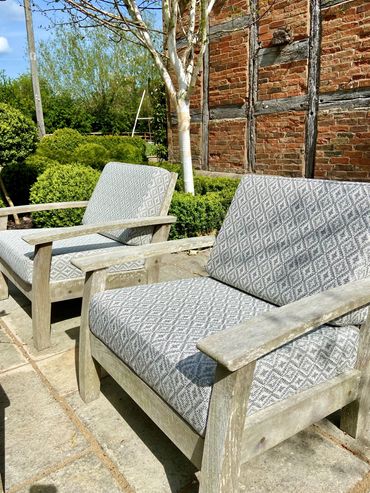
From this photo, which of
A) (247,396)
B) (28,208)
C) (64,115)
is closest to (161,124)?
(28,208)

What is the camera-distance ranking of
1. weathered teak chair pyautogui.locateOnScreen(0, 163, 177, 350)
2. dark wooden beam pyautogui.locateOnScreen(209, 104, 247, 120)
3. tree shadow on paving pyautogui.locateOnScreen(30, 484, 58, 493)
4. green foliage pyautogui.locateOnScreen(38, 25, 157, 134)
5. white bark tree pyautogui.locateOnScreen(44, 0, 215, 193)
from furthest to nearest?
green foliage pyautogui.locateOnScreen(38, 25, 157, 134) → dark wooden beam pyautogui.locateOnScreen(209, 104, 247, 120) → white bark tree pyautogui.locateOnScreen(44, 0, 215, 193) → weathered teak chair pyautogui.locateOnScreen(0, 163, 177, 350) → tree shadow on paving pyautogui.locateOnScreen(30, 484, 58, 493)

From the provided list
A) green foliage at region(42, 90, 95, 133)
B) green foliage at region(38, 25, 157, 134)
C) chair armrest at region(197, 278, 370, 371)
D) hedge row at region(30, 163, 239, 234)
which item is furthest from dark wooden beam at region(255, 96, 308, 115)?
green foliage at region(38, 25, 157, 134)

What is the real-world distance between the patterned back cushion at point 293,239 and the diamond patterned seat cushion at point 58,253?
831mm

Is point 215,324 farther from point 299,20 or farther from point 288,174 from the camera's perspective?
point 299,20

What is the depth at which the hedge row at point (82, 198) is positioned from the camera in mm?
4516

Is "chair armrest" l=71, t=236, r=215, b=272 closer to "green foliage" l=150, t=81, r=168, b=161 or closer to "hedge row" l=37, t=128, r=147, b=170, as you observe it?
"hedge row" l=37, t=128, r=147, b=170

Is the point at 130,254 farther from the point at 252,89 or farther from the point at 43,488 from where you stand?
the point at 252,89

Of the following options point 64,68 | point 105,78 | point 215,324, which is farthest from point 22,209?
point 64,68

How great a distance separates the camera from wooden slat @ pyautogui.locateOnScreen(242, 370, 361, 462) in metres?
1.21

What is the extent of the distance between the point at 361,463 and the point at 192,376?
814 mm

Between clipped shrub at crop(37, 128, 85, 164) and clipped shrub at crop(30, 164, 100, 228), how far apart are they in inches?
121

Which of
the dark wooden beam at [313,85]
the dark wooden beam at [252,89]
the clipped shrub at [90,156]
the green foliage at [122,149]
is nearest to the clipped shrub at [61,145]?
the clipped shrub at [90,156]

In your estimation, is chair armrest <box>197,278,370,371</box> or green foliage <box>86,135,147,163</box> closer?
chair armrest <box>197,278,370,371</box>

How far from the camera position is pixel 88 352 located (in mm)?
1869
